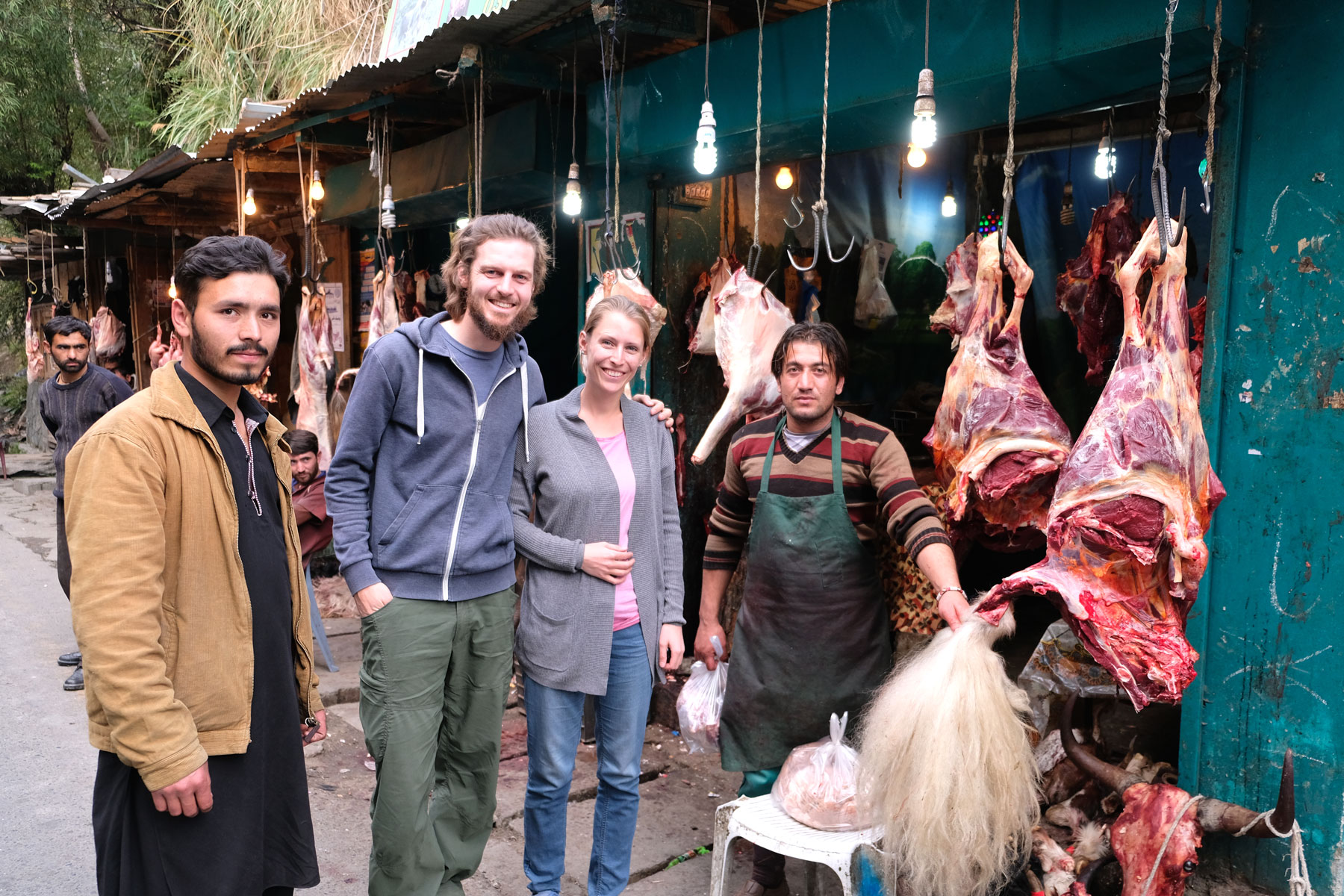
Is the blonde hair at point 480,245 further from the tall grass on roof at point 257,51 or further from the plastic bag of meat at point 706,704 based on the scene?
the tall grass on roof at point 257,51

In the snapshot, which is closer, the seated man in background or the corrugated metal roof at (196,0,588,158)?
the corrugated metal roof at (196,0,588,158)

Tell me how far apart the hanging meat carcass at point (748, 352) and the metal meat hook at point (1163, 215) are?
1.81 metres

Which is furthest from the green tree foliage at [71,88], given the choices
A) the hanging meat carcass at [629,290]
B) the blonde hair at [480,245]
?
the blonde hair at [480,245]

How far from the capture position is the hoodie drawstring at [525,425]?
3.12 metres

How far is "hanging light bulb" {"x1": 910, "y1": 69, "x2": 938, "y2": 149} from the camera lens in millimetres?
2881

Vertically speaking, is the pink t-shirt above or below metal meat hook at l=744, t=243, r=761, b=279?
below

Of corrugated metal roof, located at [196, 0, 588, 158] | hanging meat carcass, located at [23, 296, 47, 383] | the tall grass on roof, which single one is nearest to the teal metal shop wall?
corrugated metal roof, located at [196, 0, 588, 158]

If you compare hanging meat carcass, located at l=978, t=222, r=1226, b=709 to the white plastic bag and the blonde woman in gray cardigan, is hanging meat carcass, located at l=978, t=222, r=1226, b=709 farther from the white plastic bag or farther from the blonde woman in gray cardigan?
the white plastic bag

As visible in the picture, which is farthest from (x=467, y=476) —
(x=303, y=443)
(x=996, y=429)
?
(x=303, y=443)

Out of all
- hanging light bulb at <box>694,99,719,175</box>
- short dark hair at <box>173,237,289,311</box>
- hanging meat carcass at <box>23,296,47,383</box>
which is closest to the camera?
short dark hair at <box>173,237,289,311</box>

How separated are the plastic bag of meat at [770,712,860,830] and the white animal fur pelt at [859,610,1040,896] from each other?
422 mm

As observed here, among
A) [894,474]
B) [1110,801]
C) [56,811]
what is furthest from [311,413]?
[1110,801]

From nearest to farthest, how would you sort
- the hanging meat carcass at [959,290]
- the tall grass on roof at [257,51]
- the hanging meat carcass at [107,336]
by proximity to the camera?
the hanging meat carcass at [959,290] → the tall grass on roof at [257,51] → the hanging meat carcass at [107,336]

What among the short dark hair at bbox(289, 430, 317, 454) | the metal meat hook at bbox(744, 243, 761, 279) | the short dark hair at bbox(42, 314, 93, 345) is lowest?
the short dark hair at bbox(289, 430, 317, 454)
